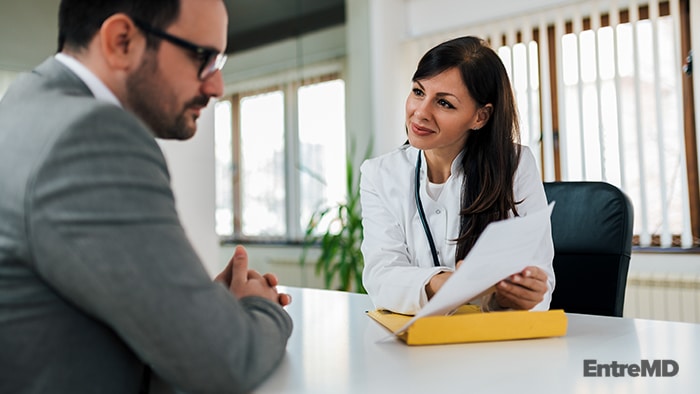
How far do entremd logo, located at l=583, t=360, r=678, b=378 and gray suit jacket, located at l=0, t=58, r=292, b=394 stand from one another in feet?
1.70

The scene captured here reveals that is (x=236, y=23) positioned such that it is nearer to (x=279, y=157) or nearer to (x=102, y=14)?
(x=279, y=157)

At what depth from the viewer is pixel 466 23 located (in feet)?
15.3

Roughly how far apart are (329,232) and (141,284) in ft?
12.7

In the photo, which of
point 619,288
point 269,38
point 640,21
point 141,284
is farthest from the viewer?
point 269,38

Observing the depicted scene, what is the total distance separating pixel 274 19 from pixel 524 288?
3.54 m

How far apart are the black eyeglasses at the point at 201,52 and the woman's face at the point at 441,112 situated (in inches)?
36.7

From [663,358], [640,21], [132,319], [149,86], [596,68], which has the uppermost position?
[640,21]

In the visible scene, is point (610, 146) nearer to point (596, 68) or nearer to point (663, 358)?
point (596, 68)

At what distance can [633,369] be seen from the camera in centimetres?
92

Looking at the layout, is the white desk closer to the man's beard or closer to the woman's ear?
the man's beard

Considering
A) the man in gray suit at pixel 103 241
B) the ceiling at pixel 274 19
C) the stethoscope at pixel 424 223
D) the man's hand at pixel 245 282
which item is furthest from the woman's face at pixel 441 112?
the ceiling at pixel 274 19

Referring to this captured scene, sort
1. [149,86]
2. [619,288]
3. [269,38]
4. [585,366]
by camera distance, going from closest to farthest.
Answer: [149,86], [585,366], [619,288], [269,38]

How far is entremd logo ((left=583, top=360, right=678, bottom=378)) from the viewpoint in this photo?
90cm

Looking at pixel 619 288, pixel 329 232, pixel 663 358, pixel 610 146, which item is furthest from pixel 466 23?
pixel 663 358
